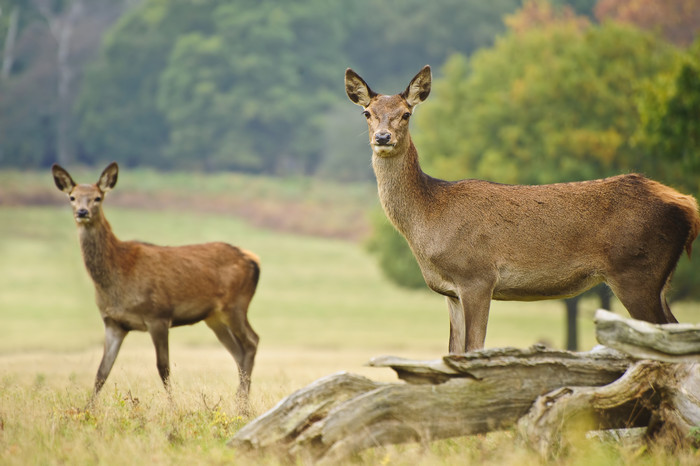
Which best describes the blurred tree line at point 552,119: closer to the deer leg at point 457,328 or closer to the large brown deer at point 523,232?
the large brown deer at point 523,232

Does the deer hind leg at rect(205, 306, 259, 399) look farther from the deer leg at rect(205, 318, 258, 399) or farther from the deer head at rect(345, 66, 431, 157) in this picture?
the deer head at rect(345, 66, 431, 157)

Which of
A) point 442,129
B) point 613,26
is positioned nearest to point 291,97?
point 442,129

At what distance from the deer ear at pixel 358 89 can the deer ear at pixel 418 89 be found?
339mm

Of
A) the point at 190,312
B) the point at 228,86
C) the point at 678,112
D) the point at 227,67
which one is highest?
the point at 227,67

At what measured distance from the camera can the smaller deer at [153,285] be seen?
33.5 feet

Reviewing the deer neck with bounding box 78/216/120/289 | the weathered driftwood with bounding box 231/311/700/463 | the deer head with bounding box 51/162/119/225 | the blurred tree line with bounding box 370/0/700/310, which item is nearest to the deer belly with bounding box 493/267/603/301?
the weathered driftwood with bounding box 231/311/700/463

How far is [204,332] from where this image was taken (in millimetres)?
33938

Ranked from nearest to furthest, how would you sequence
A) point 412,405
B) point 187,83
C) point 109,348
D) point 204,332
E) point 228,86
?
point 412,405 → point 109,348 → point 204,332 → point 187,83 → point 228,86

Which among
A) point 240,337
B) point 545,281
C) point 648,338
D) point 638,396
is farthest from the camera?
point 240,337

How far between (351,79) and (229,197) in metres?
41.5

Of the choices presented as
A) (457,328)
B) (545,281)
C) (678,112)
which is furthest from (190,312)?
(678,112)

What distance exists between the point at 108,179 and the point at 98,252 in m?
0.95

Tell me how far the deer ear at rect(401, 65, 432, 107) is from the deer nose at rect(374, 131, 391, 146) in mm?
598

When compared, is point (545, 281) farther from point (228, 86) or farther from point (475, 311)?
point (228, 86)
